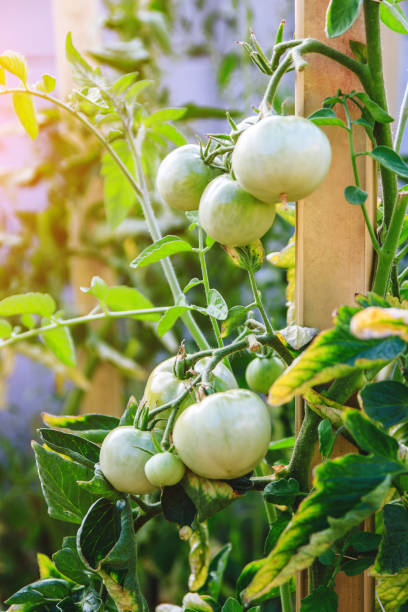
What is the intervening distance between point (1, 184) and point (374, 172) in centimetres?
103

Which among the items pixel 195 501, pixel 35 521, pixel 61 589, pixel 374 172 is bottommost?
pixel 35 521

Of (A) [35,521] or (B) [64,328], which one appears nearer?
(B) [64,328]

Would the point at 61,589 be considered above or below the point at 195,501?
below

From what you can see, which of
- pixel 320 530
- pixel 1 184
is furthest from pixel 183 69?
→ pixel 320 530

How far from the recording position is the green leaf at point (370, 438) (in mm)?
232

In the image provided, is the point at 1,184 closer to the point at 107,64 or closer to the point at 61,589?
the point at 107,64

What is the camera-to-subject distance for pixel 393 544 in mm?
259

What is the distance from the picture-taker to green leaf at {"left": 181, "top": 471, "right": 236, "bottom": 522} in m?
0.26

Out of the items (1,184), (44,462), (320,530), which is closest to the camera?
(320,530)

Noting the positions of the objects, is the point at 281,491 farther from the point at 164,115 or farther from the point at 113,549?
the point at 164,115

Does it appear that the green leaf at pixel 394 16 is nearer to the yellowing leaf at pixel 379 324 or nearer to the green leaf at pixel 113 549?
the yellowing leaf at pixel 379 324

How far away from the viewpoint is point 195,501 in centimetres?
26

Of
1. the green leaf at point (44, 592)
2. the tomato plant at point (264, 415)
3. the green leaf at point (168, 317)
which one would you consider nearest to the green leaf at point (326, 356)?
the tomato plant at point (264, 415)

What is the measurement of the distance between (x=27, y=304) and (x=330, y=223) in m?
0.22
